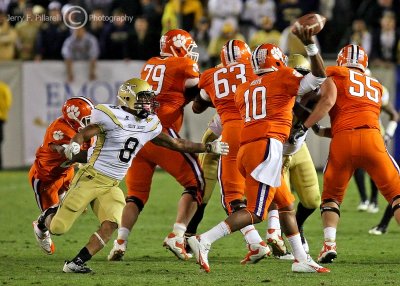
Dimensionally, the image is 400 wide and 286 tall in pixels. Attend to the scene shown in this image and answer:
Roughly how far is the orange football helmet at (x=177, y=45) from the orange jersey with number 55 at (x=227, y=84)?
2.21 ft

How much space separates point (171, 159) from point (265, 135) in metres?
1.48

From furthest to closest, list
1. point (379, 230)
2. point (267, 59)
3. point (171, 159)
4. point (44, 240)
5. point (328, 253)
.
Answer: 1. point (379, 230)
2. point (44, 240)
3. point (171, 159)
4. point (328, 253)
5. point (267, 59)

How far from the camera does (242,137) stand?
8.35 m

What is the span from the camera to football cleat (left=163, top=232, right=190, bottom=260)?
9266 mm

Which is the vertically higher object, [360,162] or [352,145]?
[352,145]

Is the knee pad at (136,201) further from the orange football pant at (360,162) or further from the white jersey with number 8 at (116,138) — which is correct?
the orange football pant at (360,162)

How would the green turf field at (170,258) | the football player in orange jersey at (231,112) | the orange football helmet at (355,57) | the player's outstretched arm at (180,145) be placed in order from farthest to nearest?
the orange football helmet at (355,57), the football player in orange jersey at (231,112), the player's outstretched arm at (180,145), the green turf field at (170,258)

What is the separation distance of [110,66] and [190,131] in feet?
5.67

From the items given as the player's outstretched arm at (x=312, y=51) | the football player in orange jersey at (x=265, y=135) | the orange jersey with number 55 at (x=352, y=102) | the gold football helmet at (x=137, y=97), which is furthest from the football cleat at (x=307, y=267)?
the gold football helmet at (x=137, y=97)

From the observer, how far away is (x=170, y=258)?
31.1 feet

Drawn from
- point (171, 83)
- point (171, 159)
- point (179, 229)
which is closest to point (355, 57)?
Answer: point (171, 83)

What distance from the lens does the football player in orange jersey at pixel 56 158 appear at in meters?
9.51

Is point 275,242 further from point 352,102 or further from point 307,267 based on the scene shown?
point 352,102

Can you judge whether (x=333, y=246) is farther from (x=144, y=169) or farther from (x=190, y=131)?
(x=190, y=131)
